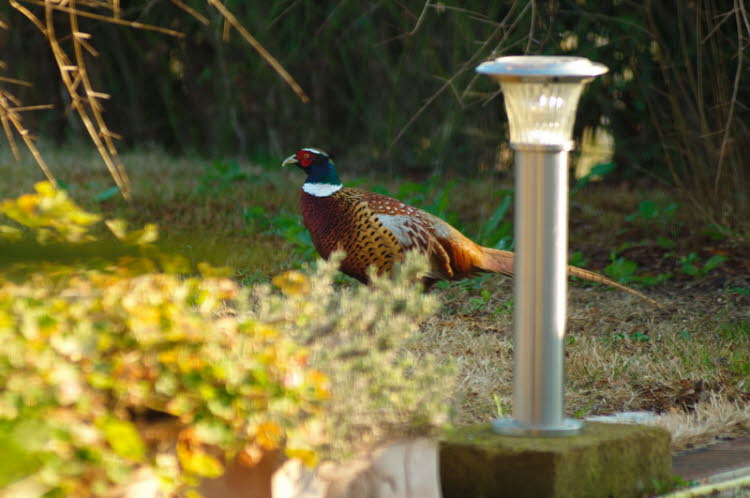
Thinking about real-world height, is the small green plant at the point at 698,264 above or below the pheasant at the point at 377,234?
below

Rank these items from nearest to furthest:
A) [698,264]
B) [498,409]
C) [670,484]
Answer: [670,484], [498,409], [698,264]

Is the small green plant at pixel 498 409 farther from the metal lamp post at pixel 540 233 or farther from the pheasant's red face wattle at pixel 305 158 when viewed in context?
the pheasant's red face wattle at pixel 305 158

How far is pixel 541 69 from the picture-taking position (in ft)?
8.55

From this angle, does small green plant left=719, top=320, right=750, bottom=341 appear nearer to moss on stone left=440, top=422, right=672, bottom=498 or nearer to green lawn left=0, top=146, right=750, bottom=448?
green lawn left=0, top=146, right=750, bottom=448

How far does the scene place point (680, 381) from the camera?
391cm

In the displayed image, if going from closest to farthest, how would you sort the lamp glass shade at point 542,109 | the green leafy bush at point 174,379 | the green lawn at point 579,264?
the green leafy bush at point 174,379
the lamp glass shade at point 542,109
the green lawn at point 579,264

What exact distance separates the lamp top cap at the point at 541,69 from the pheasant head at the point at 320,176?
2.08m

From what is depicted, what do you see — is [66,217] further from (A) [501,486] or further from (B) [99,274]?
(A) [501,486]

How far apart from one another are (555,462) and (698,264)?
12.3ft

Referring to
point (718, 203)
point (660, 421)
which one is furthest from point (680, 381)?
point (718, 203)

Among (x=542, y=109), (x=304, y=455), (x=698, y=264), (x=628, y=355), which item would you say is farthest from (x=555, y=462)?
(x=698, y=264)

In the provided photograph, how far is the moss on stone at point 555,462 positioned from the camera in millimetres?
2555

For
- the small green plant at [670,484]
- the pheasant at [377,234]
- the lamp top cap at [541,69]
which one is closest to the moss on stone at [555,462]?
the small green plant at [670,484]

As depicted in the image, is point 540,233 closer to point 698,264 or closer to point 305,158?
point 305,158
